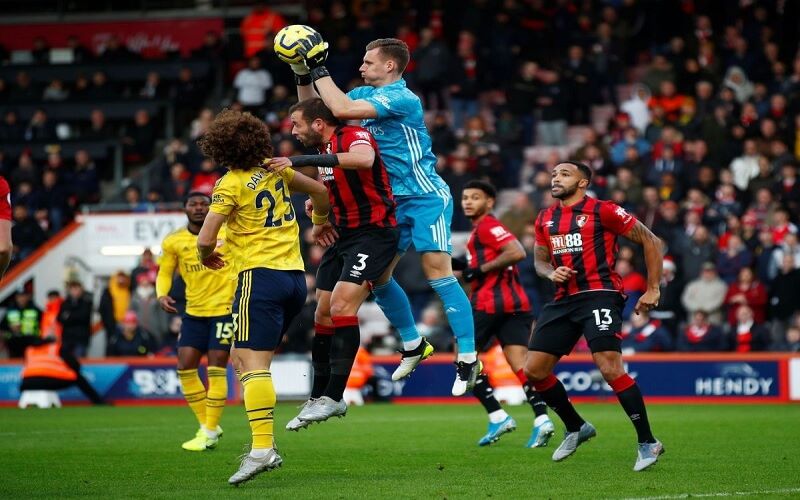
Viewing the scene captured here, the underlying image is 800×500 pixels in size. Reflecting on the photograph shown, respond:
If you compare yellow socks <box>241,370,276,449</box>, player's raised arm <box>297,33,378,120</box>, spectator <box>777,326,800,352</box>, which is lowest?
spectator <box>777,326,800,352</box>

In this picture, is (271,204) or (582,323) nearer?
(271,204)

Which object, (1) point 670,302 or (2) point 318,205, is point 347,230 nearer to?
(2) point 318,205

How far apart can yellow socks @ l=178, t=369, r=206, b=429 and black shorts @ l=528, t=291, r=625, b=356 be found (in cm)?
388

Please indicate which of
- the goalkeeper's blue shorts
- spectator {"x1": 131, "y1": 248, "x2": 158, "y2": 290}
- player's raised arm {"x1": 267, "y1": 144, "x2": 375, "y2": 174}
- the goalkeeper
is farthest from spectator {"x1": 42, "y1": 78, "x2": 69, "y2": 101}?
player's raised arm {"x1": 267, "y1": 144, "x2": 375, "y2": 174}

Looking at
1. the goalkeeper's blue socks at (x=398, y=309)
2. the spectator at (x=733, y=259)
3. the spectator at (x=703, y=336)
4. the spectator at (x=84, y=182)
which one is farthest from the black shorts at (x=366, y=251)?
the spectator at (x=84, y=182)

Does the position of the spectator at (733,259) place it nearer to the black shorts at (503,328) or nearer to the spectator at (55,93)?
the black shorts at (503,328)

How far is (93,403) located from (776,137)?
1240 centimetres

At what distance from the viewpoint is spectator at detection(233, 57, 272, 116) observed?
27.8 metres

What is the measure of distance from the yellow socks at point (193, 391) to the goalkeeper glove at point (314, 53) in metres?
4.19

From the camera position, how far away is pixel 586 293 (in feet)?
34.9

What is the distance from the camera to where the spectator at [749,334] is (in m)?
20.3

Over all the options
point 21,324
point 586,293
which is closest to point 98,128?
point 21,324

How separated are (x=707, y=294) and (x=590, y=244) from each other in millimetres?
10790

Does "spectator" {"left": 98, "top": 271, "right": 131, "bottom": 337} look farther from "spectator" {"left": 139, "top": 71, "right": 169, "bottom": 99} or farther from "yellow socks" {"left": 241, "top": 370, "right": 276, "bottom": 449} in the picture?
"yellow socks" {"left": 241, "top": 370, "right": 276, "bottom": 449}
